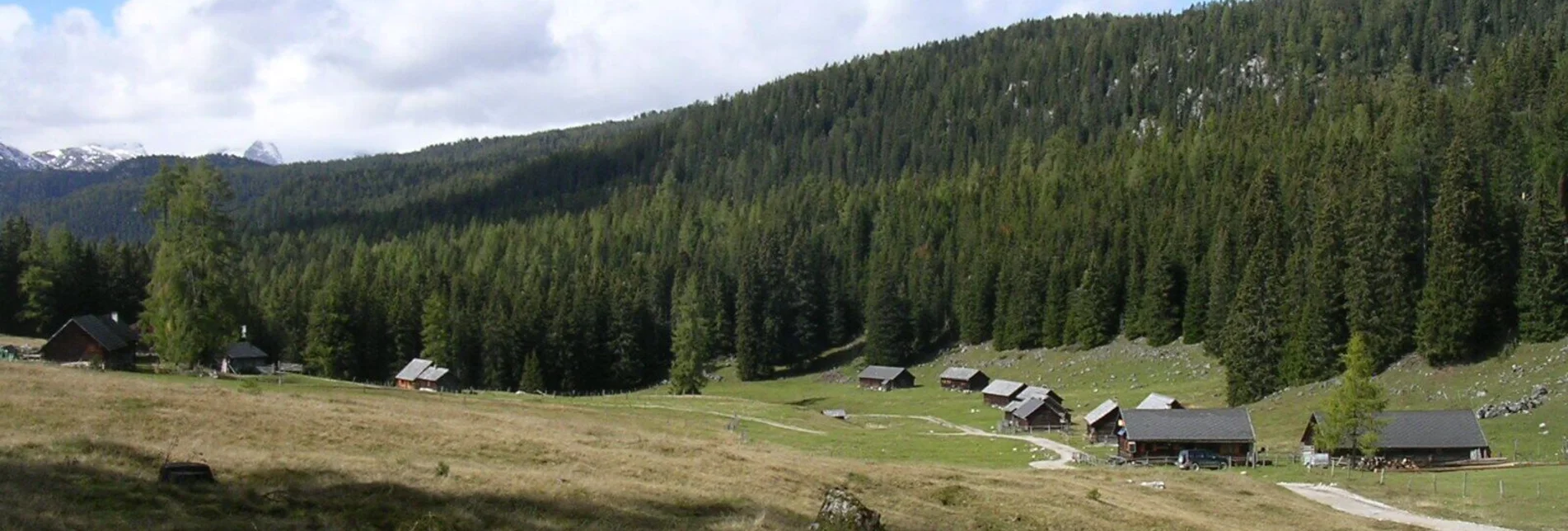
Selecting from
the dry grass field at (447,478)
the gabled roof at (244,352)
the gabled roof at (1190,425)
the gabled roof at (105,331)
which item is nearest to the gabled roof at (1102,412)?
the gabled roof at (1190,425)

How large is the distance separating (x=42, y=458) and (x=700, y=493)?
17.0 meters

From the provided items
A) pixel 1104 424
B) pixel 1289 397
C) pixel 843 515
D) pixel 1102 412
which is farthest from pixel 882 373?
pixel 843 515

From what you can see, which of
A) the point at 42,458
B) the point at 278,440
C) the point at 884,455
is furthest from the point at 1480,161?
the point at 42,458

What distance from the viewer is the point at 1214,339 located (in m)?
115

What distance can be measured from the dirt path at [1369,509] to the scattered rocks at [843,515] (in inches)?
1253

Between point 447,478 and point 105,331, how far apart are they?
63418mm

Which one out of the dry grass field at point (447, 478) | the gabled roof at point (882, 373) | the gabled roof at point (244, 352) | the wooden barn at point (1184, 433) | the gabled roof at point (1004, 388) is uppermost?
the gabled roof at point (882, 373)

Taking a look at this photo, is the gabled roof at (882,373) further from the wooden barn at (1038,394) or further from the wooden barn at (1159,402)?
the wooden barn at (1159,402)

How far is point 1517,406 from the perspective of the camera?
75062 millimetres

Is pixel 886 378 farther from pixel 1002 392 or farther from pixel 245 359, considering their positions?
pixel 245 359

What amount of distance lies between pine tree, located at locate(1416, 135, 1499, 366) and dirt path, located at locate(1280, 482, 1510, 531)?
29.0m

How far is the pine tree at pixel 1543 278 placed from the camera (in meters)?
82.8

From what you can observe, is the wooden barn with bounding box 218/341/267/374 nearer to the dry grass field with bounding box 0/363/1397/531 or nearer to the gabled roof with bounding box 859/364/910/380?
the dry grass field with bounding box 0/363/1397/531

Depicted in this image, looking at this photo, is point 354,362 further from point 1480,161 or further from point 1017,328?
point 1480,161
